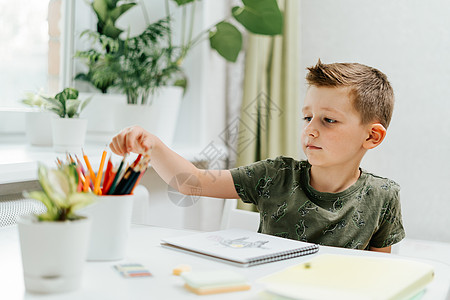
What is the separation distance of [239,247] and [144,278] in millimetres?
183

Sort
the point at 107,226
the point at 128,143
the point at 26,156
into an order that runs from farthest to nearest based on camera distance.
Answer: the point at 26,156
the point at 128,143
the point at 107,226

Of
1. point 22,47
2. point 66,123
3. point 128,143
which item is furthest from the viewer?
point 22,47

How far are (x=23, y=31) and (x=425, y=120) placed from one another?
139cm

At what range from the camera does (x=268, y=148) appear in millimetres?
1954

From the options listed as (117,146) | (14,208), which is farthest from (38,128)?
(117,146)

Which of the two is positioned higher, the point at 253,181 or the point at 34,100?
the point at 34,100

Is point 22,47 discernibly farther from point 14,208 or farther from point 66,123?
point 14,208

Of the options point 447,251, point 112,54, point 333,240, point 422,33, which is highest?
point 422,33

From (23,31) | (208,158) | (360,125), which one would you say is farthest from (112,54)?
(360,125)

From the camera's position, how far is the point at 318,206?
1.10 meters

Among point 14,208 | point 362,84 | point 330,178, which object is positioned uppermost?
point 362,84

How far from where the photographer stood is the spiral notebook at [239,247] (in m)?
0.71

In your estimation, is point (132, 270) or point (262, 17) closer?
point (132, 270)

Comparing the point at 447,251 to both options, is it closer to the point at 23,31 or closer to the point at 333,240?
the point at 333,240
